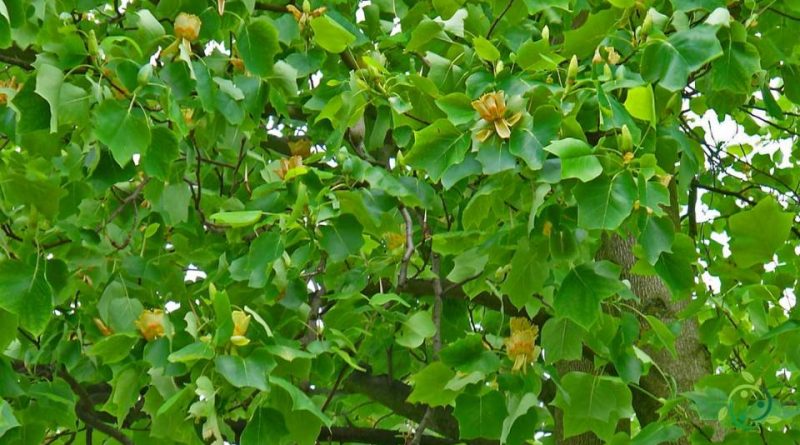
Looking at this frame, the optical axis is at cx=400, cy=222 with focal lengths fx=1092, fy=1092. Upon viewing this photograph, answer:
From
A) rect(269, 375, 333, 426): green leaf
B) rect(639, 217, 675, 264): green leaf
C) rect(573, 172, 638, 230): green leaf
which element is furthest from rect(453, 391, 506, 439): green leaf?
rect(573, 172, 638, 230): green leaf

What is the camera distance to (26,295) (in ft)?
8.82

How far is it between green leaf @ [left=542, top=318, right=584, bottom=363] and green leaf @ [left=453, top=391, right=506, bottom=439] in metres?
0.18

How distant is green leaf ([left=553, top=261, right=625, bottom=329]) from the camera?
263 centimetres

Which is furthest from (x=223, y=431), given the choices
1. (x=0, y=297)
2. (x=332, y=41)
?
(x=332, y=41)

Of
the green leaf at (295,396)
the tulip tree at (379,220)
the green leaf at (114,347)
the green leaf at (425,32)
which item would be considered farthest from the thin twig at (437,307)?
the green leaf at (114,347)

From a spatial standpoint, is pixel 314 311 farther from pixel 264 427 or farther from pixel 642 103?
pixel 642 103

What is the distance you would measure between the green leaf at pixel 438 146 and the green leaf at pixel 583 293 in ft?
1.46

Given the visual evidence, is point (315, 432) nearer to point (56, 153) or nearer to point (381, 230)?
point (381, 230)

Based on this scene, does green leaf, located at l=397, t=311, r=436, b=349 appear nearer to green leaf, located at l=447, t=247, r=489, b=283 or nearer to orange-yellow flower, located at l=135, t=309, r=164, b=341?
green leaf, located at l=447, t=247, r=489, b=283

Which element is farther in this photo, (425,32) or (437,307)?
(437,307)

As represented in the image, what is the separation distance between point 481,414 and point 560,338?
29 centimetres

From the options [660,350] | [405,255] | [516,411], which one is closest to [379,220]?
[405,255]

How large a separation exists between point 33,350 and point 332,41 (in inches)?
57.3

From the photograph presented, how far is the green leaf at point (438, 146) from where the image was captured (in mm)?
2467
